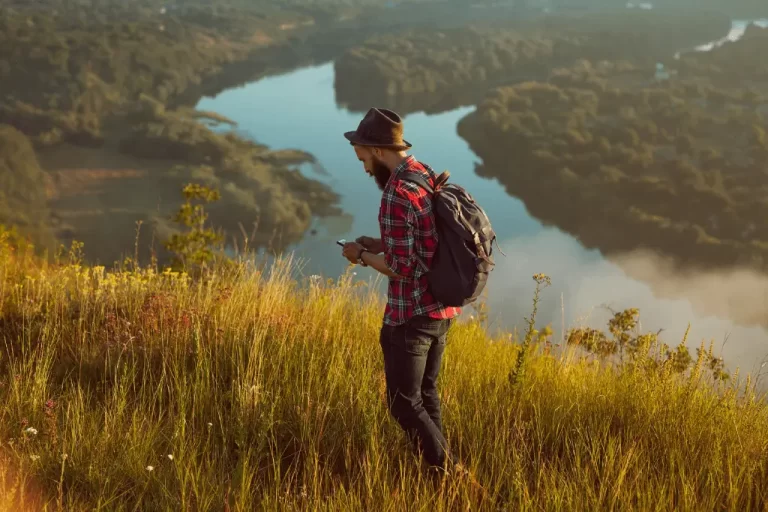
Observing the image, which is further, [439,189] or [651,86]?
[651,86]

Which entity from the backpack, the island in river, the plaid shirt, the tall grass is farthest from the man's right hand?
the island in river

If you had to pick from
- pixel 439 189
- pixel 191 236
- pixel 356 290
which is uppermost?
pixel 439 189

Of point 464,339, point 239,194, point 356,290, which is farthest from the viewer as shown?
point 239,194

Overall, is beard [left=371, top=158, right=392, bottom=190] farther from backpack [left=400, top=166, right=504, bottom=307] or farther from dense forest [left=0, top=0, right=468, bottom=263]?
dense forest [left=0, top=0, right=468, bottom=263]

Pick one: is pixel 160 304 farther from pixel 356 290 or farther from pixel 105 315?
pixel 356 290

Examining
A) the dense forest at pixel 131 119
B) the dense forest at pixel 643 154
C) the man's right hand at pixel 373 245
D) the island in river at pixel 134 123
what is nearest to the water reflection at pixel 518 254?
the dense forest at pixel 643 154

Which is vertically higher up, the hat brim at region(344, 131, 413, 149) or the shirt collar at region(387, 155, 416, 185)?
the hat brim at region(344, 131, 413, 149)

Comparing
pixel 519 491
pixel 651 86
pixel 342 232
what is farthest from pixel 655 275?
pixel 519 491

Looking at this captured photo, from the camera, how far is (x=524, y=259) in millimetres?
69375

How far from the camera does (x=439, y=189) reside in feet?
10.3

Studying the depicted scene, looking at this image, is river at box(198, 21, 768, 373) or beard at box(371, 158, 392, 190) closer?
beard at box(371, 158, 392, 190)

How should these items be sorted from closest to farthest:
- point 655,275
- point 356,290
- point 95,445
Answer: point 95,445
point 356,290
point 655,275

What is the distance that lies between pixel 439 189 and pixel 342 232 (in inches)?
2728

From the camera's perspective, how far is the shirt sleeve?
300 centimetres
